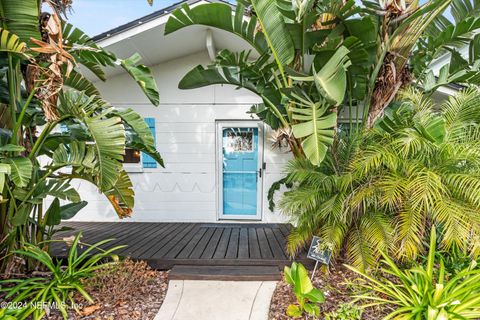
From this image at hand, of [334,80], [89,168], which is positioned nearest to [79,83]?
[89,168]

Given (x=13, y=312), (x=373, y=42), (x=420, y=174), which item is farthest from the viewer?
(x=373, y=42)

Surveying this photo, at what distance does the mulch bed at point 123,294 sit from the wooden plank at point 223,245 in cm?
68

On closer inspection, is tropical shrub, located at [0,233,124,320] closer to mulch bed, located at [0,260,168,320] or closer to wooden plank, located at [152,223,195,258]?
mulch bed, located at [0,260,168,320]

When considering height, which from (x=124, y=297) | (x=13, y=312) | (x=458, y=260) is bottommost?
(x=124, y=297)

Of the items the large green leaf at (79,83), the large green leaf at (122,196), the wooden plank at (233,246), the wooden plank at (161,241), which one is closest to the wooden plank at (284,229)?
the wooden plank at (233,246)

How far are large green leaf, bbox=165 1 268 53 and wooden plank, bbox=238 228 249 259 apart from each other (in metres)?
2.81

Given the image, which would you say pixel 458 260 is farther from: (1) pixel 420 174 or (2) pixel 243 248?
(2) pixel 243 248

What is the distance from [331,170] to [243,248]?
5.35ft

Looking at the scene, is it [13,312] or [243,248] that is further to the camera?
[243,248]

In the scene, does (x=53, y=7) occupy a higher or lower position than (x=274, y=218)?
higher

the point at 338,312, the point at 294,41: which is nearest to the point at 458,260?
the point at 338,312

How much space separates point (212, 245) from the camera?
10.4 feet

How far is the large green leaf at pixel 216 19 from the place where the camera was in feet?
7.78

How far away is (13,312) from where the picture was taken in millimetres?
1767
